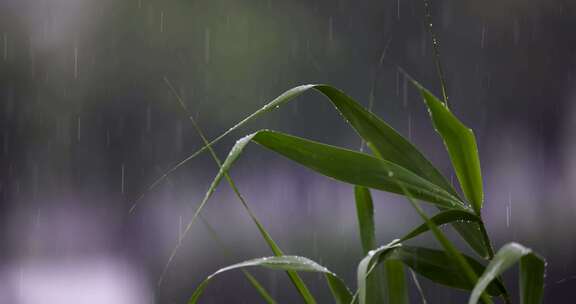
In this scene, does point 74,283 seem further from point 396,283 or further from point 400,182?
point 400,182

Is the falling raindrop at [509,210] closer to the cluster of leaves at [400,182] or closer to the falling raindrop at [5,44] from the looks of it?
the falling raindrop at [5,44]

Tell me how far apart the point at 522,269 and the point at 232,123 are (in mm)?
5373

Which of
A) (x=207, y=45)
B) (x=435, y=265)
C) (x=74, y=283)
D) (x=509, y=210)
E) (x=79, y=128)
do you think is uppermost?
(x=435, y=265)

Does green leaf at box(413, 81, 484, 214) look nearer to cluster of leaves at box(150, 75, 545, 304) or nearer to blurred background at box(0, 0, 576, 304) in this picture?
cluster of leaves at box(150, 75, 545, 304)

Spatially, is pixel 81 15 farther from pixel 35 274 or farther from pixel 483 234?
pixel 483 234

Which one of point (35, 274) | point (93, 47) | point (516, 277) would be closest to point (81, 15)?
point (93, 47)

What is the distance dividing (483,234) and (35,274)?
205 inches

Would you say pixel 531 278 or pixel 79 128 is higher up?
pixel 531 278

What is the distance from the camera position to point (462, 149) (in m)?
0.64

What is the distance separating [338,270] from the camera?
499 cm

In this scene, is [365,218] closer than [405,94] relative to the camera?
Yes

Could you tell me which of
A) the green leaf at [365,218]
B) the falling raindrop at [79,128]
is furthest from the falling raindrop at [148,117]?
the green leaf at [365,218]

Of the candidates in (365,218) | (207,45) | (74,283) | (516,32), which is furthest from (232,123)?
(365,218)

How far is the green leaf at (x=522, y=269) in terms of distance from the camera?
52 centimetres
